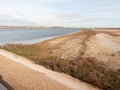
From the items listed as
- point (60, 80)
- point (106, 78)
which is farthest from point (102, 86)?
point (60, 80)

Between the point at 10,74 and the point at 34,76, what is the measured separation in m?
1.53

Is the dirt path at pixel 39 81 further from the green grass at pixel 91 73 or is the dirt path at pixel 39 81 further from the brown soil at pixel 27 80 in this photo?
the green grass at pixel 91 73

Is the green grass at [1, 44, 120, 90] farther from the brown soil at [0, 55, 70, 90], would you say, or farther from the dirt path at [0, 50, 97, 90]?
the brown soil at [0, 55, 70, 90]

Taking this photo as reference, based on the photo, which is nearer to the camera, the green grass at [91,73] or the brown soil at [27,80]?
the brown soil at [27,80]

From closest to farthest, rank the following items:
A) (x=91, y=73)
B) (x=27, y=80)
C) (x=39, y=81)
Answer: (x=39, y=81)
(x=27, y=80)
(x=91, y=73)

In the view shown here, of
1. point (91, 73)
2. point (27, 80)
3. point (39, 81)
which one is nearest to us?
point (39, 81)

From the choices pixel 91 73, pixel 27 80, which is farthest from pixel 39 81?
pixel 91 73

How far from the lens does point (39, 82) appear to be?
38.3ft

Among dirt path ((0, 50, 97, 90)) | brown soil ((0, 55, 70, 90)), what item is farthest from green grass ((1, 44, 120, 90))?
brown soil ((0, 55, 70, 90))

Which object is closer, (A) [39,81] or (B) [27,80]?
(A) [39,81]

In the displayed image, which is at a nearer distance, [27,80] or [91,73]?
[27,80]

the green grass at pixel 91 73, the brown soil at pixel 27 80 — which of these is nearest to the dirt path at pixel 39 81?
the brown soil at pixel 27 80

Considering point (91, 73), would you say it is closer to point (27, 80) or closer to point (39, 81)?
point (39, 81)

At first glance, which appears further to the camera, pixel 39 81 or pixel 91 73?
pixel 91 73
